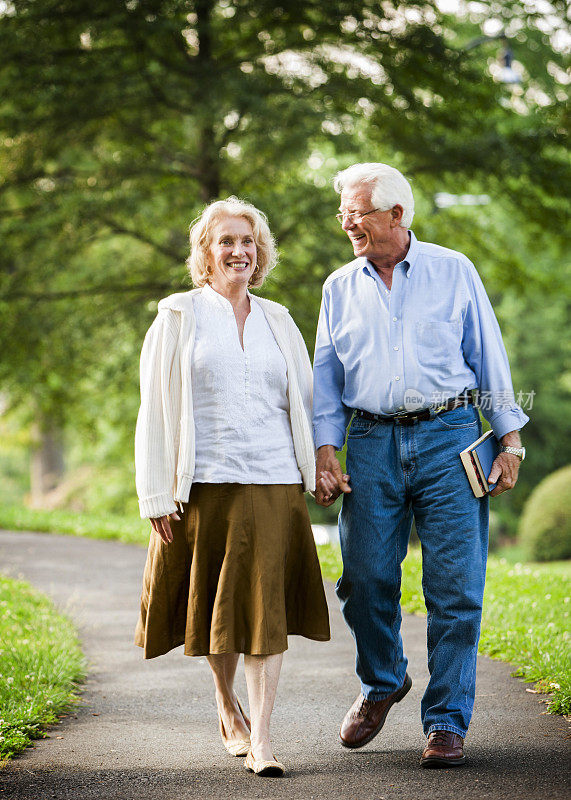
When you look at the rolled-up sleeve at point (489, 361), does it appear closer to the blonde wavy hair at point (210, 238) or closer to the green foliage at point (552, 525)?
the blonde wavy hair at point (210, 238)

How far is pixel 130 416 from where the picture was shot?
15062 millimetres

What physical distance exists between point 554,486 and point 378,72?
837 cm

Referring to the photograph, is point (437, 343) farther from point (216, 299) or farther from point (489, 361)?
point (216, 299)

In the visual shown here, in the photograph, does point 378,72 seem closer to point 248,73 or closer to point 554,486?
point 248,73

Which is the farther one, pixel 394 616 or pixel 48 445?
pixel 48 445

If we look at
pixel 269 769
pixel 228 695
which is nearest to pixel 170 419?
pixel 228 695

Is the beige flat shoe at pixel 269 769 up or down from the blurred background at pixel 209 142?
down

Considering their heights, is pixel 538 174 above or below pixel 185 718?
above

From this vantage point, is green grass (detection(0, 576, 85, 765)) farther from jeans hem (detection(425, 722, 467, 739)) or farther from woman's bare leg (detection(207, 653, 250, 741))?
jeans hem (detection(425, 722, 467, 739))

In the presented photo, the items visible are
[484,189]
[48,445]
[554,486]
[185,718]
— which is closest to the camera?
[185,718]

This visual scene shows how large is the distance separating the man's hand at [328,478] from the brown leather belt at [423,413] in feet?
A: 0.77

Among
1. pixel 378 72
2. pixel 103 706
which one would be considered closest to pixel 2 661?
pixel 103 706

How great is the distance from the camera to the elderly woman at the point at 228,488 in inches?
148

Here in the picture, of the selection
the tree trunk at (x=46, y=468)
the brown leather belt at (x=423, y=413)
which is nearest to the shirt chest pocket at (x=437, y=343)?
the brown leather belt at (x=423, y=413)
